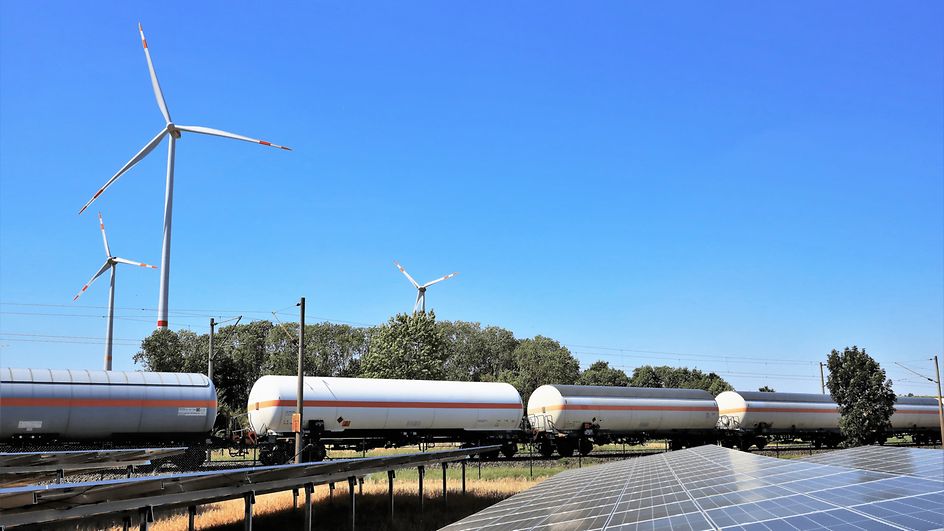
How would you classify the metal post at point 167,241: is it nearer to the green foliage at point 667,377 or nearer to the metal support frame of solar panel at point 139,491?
the metal support frame of solar panel at point 139,491

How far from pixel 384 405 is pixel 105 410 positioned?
47.9ft

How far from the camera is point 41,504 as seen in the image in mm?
10594

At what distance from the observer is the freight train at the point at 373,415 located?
32969mm

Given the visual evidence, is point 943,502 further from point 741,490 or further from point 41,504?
point 41,504

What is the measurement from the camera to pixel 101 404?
3369 centimetres

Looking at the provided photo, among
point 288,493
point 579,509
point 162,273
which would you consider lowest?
point 288,493

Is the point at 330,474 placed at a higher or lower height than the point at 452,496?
higher

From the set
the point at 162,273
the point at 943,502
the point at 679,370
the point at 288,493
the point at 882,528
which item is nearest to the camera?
the point at 882,528

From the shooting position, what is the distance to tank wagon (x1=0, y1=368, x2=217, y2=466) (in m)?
32.2

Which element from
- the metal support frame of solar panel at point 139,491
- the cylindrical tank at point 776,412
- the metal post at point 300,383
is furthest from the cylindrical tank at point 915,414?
the metal support frame of solar panel at point 139,491

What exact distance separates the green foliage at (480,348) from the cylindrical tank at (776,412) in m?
70.5

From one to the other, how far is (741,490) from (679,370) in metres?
129

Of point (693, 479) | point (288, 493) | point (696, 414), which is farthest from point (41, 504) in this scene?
point (696, 414)

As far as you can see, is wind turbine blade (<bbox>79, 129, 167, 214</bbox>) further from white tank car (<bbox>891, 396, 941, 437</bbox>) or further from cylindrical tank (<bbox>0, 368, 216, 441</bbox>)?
white tank car (<bbox>891, 396, 941, 437</bbox>)
